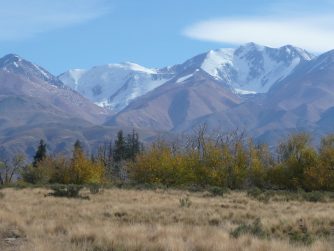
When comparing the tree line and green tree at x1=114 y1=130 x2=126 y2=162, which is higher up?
green tree at x1=114 y1=130 x2=126 y2=162

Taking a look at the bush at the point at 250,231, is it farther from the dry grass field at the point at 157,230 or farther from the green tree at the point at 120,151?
the green tree at the point at 120,151

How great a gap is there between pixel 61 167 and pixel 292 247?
6393 centimetres

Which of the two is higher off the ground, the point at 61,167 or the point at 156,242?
the point at 61,167

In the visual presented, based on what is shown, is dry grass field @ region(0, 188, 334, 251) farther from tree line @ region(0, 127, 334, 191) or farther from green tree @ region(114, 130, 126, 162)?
green tree @ region(114, 130, 126, 162)

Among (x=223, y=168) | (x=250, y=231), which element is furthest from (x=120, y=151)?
(x=250, y=231)

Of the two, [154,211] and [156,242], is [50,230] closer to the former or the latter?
[156,242]

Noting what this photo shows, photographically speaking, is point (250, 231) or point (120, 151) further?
point (120, 151)

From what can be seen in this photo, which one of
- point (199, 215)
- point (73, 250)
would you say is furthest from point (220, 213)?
point (73, 250)

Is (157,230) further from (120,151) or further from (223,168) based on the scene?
(120,151)

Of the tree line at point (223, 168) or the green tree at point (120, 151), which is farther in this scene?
the green tree at point (120, 151)

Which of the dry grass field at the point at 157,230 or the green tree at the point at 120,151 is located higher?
the green tree at the point at 120,151

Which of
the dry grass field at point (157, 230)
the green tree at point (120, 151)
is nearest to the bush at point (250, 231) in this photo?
the dry grass field at point (157, 230)

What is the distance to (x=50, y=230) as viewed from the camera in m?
17.2

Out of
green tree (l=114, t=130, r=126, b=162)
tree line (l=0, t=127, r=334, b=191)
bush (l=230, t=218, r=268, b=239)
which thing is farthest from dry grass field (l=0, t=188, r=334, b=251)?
green tree (l=114, t=130, r=126, b=162)
